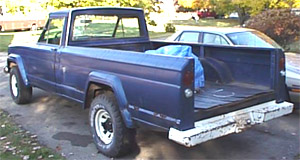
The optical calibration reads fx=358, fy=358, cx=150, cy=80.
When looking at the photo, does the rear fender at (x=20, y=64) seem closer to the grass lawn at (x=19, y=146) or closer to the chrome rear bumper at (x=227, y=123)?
the grass lawn at (x=19, y=146)

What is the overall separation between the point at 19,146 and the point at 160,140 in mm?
1920

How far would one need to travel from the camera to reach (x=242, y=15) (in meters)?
26.8

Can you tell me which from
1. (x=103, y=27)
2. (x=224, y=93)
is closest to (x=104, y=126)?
(x=224, y=93)

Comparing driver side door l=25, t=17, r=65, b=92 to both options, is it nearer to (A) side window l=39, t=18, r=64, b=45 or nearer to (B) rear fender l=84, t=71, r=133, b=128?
Answer: (A) side window l=39, t=18, r=64, b=45

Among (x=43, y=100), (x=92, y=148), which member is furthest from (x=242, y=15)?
(x=92, y=148)

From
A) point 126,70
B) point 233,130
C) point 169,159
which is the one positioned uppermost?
point 126,70

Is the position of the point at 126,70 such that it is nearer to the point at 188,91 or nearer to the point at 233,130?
the point at 188,91

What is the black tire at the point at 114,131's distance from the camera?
415 cm

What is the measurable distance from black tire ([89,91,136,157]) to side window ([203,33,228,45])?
3566mm

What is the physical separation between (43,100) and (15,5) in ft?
61.4

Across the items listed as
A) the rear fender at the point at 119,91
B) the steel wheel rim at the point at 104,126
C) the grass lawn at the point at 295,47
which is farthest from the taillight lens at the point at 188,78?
the grass lawn at the point at 295,47

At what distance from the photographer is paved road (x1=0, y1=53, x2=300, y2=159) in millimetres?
4527

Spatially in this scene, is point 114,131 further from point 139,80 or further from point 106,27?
point 106,27

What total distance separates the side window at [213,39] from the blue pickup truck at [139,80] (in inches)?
59.2
